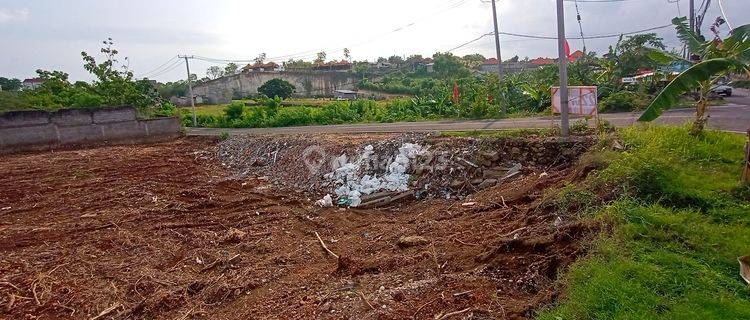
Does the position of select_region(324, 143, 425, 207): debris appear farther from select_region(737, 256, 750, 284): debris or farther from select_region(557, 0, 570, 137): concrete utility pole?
select_region(737, 256, 750, 284): debris

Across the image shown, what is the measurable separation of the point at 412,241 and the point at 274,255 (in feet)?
7.57

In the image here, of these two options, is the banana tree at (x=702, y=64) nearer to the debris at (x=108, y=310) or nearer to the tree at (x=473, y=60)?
the debris at (x=108, y=310)

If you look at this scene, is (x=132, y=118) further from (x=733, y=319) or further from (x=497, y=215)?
(x=733, y=319)

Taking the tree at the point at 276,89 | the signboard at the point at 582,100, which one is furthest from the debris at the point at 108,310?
the tree at the point at 276,89

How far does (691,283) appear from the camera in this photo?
409 centimetres

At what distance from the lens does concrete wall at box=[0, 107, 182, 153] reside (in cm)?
1986

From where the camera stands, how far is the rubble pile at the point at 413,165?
9.40 m

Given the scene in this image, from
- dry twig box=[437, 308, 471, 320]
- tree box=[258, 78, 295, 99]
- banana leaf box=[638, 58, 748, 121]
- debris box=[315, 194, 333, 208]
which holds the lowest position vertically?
dry twig box=[437, 308, 471, 320]

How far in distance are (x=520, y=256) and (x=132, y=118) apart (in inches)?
885

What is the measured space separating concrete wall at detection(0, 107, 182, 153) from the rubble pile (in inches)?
485

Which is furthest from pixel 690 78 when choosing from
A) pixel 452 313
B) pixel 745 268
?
pixel 452 313

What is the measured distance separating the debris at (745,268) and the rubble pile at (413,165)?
4788 mm

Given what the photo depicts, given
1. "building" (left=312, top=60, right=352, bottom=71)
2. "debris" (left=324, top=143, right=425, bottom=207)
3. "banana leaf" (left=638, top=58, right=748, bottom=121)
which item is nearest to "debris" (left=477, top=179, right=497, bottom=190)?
"debris" (left=324, top=143, right=425, bottom=207)

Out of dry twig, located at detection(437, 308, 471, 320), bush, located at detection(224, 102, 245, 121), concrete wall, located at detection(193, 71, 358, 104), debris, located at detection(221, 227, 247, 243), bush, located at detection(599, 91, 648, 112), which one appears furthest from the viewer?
concrete wall, located at detection(193, 71, 358, 104)
